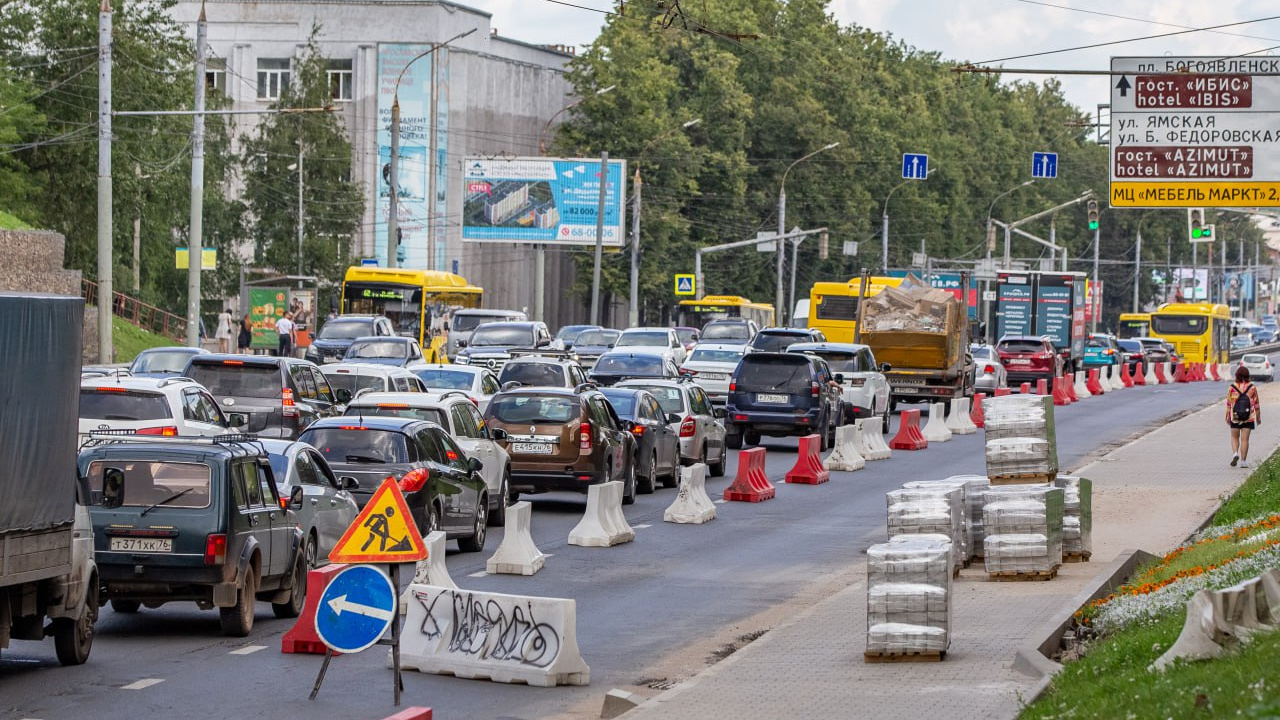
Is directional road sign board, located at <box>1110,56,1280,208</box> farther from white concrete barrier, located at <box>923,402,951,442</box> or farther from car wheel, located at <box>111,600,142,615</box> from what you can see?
car wheel, located at <box>111,600,142,615</box>

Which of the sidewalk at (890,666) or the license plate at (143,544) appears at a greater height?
the license plate at (143,544)

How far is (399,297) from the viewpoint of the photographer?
56375 millimetres

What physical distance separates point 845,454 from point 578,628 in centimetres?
1765

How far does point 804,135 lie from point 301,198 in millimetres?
30663

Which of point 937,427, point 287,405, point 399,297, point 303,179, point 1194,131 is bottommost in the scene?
point 937,427

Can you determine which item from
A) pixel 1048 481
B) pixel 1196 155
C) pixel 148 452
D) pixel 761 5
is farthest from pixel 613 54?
pixel 148 452

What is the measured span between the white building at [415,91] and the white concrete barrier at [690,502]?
61108 mm

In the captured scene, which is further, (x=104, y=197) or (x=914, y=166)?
(x=914, y=166)

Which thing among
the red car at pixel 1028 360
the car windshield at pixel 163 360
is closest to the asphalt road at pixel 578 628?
the car windshield at pixel 163 360

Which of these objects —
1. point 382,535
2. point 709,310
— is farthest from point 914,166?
point 382,535

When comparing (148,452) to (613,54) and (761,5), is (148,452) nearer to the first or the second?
(613,54)

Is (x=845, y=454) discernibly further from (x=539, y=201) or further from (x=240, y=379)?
(x=539, y=201)

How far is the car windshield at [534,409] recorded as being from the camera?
24.2 m

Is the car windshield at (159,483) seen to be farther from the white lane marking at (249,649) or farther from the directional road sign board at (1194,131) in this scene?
the directional road sign board at (1194,131)
